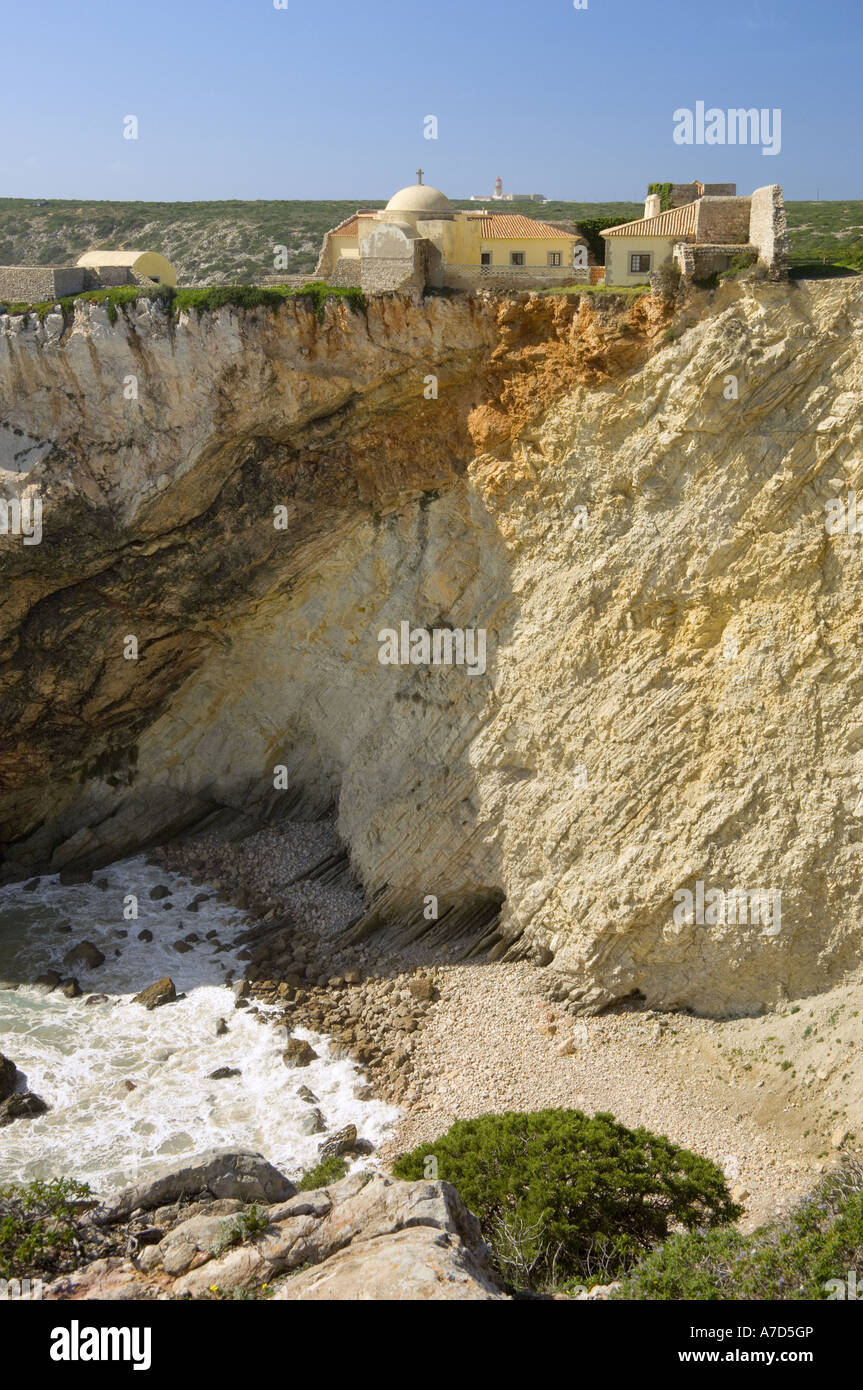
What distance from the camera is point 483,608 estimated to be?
2770 cm

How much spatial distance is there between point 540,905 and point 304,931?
7367 millimetres

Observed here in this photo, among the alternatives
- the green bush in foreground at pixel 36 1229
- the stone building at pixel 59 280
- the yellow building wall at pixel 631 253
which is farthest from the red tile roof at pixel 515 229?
the green bush in foreground at pixel 36 1229

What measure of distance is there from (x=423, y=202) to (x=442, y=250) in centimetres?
434

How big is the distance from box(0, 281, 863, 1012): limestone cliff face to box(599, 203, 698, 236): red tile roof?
137 inches

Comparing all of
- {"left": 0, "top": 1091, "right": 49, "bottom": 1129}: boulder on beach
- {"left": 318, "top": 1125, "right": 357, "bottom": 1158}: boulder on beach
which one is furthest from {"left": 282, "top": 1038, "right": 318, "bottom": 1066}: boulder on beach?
{"left": 0, "top": 1091, "right": 49, "bottom": 1129}: boulder on beach

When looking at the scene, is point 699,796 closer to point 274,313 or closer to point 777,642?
point 777,642

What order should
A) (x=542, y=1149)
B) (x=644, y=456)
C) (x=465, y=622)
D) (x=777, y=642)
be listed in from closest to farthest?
1. (x=542, y=1149)
2. (x=777, y=642)
3. (x=644, y=456)
4. (x=465, y=622)

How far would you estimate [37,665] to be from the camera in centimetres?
3170

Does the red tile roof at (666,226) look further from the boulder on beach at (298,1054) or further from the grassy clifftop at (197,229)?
the grassy clifftop at (197,229)

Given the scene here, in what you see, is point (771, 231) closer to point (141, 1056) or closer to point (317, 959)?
point (317, 959)

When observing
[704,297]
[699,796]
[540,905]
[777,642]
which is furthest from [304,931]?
[704,297]

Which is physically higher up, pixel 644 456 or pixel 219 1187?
pixel 644 456

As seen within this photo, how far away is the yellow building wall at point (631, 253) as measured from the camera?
89.4 feet

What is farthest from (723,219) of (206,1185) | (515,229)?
(206,1185)
